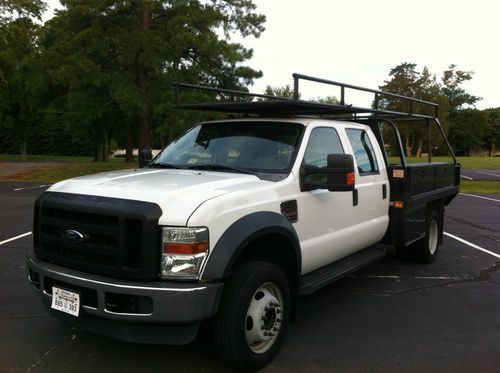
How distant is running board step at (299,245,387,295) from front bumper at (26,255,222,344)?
1201mm

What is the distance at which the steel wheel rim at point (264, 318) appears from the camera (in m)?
3.48

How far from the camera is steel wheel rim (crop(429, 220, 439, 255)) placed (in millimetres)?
6934

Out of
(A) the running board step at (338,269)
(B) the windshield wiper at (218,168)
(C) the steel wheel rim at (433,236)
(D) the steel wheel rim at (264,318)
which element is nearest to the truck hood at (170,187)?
(B) the windshield wiper at (218,168)

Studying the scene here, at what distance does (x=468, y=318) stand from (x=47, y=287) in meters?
3.83

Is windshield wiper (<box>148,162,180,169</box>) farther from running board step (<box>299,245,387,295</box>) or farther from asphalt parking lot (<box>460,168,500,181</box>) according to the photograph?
asphalt parking lot (<box>460,168,500,181</box>)

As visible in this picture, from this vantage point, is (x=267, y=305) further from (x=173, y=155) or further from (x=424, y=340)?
(x=173, y=155)

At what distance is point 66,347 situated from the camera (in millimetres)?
3885

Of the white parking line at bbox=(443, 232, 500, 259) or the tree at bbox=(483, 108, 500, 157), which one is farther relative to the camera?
the tree at bbox=(483, 108, 500, 157)

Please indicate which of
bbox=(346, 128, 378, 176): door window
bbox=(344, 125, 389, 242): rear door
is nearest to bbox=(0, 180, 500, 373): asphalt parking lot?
bbox=(344, 125, 389, 242): rear door

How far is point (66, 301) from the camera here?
3.32m

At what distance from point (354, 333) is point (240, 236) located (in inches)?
67.3

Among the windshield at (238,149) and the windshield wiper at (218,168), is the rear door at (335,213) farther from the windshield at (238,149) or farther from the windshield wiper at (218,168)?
the windshield wiper at (218,168)

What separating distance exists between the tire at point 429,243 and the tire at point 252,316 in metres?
3.55

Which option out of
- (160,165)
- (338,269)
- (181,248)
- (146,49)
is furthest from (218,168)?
(146,49)
